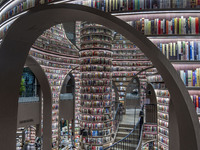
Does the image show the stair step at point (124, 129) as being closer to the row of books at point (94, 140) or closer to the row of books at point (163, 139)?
the row of books at point (94, 140)

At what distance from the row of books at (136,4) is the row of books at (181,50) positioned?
51 centimetres

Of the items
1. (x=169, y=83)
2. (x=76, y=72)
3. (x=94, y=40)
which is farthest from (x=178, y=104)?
(x=76, y=72)

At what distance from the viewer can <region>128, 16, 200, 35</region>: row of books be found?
2629mm

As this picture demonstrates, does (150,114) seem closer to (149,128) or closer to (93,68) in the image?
(149,128)

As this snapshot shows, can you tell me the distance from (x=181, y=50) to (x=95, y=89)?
15.3ft

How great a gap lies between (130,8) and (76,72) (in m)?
11.9

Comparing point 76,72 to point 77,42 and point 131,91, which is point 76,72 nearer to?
point 77,42

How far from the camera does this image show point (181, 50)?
107 inches

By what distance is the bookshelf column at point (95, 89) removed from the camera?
7.07 metres

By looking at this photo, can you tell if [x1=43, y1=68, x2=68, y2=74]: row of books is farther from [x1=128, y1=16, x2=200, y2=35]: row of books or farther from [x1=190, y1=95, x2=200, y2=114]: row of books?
[x1=190, y1=95, x2=200, y2=114]: row of books

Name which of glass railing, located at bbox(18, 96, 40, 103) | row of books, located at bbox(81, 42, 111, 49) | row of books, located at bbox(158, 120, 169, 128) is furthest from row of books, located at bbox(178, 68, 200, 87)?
glass railing, located at bbox(18, 96, 40, 103)

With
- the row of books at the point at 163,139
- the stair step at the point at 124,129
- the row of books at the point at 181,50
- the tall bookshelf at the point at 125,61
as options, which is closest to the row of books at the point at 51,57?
the tall bookshelf at the point at 125,61

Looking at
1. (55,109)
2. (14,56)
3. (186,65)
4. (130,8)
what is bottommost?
(55,109)

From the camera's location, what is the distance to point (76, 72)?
14.4m
